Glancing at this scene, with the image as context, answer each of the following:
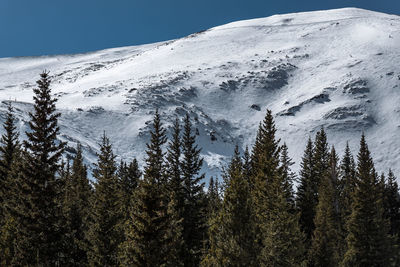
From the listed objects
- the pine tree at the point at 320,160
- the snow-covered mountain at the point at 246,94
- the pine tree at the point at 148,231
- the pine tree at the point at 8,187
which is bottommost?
the pine tree at the point at 148,231

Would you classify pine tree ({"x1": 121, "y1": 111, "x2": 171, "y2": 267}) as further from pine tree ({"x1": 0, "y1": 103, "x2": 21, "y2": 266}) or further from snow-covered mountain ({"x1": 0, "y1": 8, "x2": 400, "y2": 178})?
snow-covered mountain ({"x1": 0, "y1": 8, "x2": 400, "y2": 178})

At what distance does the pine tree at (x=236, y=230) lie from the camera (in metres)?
20.2

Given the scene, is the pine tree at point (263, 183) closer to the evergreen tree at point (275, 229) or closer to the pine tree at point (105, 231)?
the evergreen tree at point (275, 229)

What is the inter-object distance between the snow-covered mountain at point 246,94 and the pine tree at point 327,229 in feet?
165

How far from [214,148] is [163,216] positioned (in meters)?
86.9

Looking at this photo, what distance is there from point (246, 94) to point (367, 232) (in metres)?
104

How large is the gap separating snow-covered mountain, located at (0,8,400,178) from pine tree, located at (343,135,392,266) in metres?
55.5

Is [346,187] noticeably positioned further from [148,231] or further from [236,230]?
[148,231]

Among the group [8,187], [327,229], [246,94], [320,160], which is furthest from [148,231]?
[246,94]

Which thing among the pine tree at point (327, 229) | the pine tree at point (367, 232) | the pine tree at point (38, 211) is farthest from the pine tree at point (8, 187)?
the pine tree at point (367, 232)

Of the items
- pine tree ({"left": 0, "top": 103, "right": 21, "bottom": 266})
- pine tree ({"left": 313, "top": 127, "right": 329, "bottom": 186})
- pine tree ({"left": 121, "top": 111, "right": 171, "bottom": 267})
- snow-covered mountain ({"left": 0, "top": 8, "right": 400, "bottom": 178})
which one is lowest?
pine tree ({"left": 121, "top": 111, "right": 171, "bottom": 267})

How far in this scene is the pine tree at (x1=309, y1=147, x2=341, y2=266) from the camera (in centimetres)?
3733

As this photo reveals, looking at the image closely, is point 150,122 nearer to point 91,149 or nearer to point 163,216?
point 91,149

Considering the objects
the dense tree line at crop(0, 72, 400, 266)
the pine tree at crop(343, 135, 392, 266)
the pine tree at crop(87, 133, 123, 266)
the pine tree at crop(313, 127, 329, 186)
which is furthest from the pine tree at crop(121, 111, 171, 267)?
the pine tree at crop(313, 127, 329, 186)
